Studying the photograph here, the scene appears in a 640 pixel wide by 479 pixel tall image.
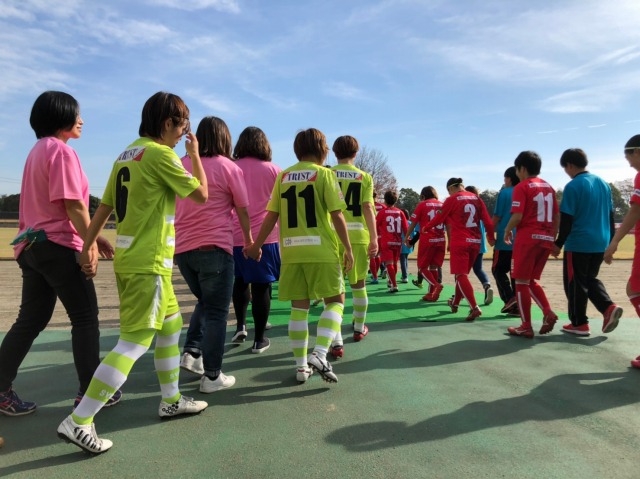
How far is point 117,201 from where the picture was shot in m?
2.72

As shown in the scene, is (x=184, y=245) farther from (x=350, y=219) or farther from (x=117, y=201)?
(x=350, y=219)

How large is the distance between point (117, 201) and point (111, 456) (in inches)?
55.8

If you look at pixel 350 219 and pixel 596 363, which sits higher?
pixel 350 219

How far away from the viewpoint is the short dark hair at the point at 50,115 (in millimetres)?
2951

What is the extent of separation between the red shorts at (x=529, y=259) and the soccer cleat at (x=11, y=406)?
15.9 feet

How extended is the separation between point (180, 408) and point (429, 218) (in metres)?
6.29

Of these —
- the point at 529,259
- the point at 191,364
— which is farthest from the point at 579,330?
the point at 191,364

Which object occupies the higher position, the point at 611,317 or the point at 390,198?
the point at 390,198

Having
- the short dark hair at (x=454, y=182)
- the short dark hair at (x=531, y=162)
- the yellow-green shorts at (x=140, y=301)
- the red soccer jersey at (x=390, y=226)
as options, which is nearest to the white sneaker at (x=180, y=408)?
the yellow-green shorts at (x=140, y=301)

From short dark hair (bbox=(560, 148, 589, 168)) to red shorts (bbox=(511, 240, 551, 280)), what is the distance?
3.35 ft

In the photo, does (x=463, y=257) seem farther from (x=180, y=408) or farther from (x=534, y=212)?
(x=180, y=408)

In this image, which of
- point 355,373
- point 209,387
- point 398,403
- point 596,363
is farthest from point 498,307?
point 209,387

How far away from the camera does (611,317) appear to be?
480 cm

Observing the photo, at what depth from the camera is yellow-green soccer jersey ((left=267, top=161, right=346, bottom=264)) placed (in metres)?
3.55
